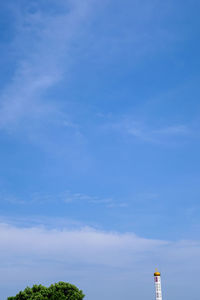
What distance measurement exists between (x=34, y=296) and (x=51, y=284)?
12.2 ft

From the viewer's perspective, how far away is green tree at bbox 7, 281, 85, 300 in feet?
197

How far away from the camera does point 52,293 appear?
200 ft

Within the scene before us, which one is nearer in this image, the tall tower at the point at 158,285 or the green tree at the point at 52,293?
the tall tower at the point at 158,285

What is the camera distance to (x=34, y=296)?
59750mm

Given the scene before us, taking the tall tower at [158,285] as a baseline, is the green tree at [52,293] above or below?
above

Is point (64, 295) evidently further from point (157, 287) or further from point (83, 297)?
point (157, 287)

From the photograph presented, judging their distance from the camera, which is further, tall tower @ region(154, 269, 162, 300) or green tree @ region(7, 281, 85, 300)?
green tree @ region(7, 281, 85, 300)

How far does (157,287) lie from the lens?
42.7 metres

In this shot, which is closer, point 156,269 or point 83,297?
point 156,269

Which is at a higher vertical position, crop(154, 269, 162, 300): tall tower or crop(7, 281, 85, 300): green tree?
crop(7, 281, 85, 300): green tree

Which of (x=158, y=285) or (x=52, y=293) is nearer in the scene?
(x=158, y=285)

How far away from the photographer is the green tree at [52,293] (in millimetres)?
60156

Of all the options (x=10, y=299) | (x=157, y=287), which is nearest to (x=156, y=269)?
(x=157, y=287)

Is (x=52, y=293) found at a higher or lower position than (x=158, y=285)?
higher
